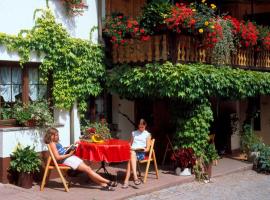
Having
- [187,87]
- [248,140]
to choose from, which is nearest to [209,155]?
[187,87]

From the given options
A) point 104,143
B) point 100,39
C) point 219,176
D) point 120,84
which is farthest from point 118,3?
point 219,176

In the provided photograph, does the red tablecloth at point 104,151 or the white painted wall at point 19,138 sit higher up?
the white painted wall at point 19,138

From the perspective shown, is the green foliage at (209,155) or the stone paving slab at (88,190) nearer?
the stone paving slab at (88,190)

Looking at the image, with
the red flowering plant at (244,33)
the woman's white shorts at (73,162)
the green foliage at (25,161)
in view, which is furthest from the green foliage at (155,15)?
the green foliage at (25,161)

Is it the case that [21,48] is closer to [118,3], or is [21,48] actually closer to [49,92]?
[49,92]

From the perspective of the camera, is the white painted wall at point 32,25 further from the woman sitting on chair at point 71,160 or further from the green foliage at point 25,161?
the woman sitting on chair at point 71,160

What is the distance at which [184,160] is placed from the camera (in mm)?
10633

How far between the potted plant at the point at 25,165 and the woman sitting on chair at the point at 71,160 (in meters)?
0.48

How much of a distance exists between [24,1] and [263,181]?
699cm

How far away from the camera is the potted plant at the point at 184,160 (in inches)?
418

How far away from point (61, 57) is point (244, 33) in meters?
4.88

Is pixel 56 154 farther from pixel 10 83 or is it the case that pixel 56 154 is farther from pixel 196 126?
pixel 196 126

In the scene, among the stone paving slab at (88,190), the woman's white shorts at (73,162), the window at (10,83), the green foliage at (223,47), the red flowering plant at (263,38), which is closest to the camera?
the stone paving slab at (88,190)

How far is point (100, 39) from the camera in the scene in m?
11.4
